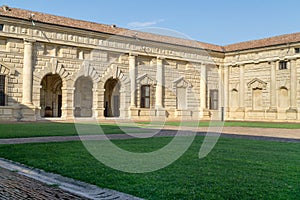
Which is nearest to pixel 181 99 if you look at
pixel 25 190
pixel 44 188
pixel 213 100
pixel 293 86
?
pixel 213 100

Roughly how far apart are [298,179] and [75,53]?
21452mm

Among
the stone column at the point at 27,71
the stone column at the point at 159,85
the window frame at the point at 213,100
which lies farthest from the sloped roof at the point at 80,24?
the window frame at the point at 213,100

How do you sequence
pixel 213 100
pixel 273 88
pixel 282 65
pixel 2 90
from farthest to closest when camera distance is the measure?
pixel 213 100 → pixel 273 88 → pixel 282 65 → pixel 2 90

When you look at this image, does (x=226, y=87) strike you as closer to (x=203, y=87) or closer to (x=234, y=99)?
(x=234, y=99)

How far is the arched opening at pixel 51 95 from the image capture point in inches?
1107

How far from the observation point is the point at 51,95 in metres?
28.6

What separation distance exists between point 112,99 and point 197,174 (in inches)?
1013

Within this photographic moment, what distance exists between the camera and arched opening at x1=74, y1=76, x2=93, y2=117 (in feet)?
91.7

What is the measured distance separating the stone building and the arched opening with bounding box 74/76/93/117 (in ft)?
0.27

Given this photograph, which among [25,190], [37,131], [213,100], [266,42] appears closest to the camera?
[25,190]

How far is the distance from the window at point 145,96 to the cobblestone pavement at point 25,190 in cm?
2296

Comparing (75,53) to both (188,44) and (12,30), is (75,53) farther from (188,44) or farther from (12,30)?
(188,44)

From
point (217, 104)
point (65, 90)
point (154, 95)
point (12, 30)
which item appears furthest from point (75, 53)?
point (217, 104)

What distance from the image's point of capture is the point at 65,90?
24281 millimetres
